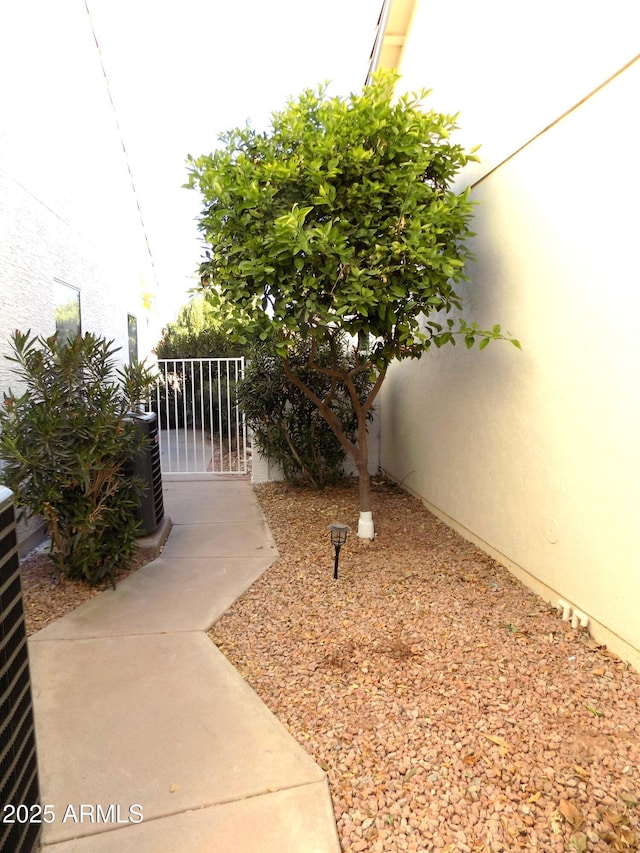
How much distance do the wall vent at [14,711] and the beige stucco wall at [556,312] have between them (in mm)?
2865

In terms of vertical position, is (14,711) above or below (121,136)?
below

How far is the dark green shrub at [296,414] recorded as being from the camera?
7000 mm

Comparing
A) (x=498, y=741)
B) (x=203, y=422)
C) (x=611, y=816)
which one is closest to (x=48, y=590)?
(x=498, y=741)

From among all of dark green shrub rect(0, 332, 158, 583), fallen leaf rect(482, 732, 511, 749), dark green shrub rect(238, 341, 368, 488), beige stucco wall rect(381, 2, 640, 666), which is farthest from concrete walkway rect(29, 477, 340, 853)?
dark green shrub rect(238, 341, 368, 488)

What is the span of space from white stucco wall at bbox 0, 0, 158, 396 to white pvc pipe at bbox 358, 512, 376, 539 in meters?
3.33

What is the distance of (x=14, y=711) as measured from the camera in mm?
1725

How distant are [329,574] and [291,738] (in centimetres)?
192

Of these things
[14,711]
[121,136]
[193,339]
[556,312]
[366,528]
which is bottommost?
[366,528]

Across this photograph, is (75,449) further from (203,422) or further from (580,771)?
(203,422)

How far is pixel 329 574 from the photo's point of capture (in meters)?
4.36

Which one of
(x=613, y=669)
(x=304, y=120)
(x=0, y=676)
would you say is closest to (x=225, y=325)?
(x=304, y=120)

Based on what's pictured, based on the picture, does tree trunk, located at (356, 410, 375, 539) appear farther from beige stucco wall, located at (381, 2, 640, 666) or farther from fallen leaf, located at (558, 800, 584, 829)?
fallen leaf, located at (558, 800, 584, 829)

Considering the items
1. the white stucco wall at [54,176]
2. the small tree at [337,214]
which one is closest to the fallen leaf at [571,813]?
the small tree at [337,214]

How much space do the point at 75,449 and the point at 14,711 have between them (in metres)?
2.33
